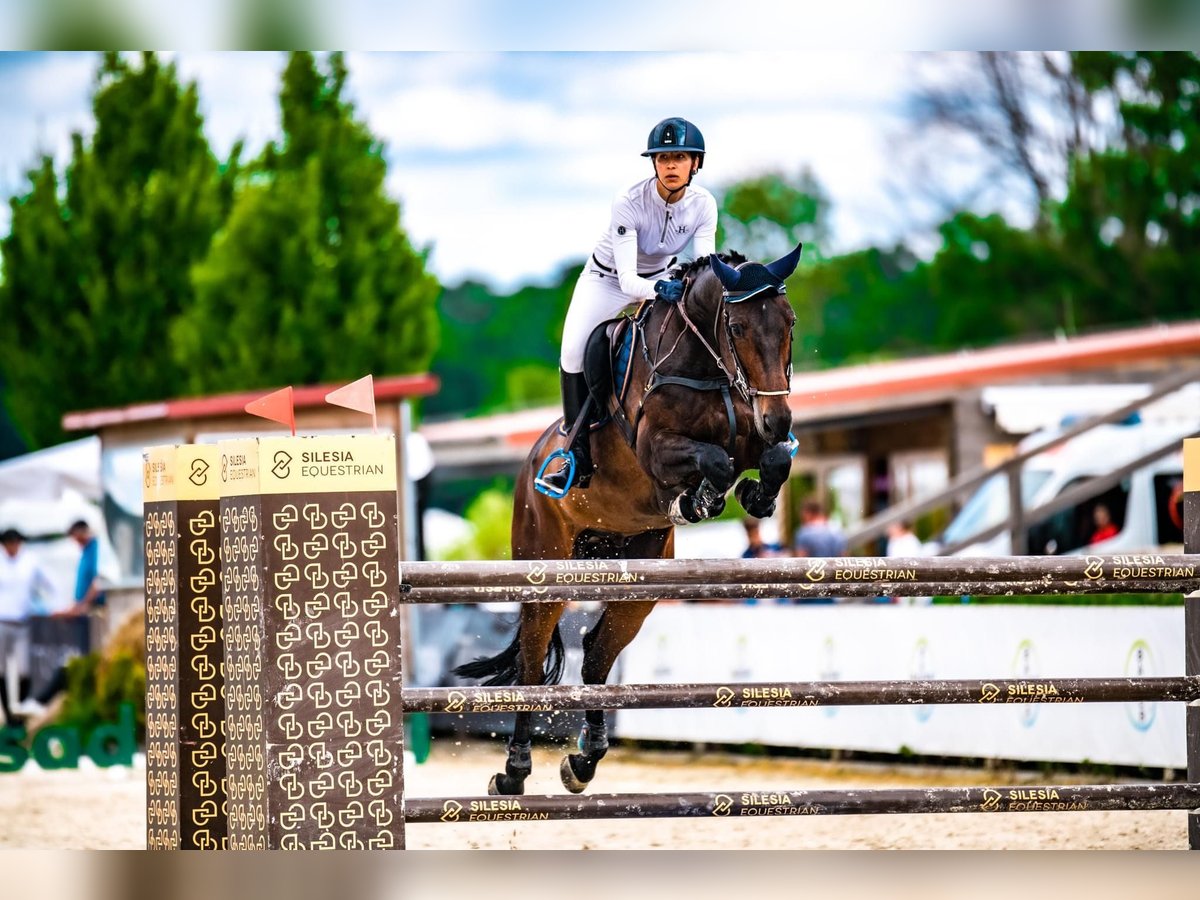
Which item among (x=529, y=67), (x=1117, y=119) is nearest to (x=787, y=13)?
(x=1117, y=119)

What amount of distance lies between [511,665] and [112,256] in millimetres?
19293

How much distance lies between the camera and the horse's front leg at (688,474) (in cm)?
546

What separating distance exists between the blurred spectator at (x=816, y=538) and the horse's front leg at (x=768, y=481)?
5.01 metres

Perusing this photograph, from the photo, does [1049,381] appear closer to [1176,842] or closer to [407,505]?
[407,505]

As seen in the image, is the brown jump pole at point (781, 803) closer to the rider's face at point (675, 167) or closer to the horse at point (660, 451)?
the horse at point (660, 451)

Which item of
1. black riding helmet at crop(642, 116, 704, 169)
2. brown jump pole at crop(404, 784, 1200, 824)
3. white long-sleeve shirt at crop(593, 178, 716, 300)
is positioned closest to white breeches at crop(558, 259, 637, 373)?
white long-sleeve shirt at crop(593, 178, 716, 300)

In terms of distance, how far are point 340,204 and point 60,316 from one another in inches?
188

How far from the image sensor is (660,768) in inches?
382

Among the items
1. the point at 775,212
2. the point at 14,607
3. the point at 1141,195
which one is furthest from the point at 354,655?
the point at 775,212

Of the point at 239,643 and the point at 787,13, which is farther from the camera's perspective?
the point at 787,13

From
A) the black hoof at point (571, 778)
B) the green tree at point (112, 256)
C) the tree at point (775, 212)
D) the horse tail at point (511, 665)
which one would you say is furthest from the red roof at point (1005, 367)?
the tree at point (775, 212)

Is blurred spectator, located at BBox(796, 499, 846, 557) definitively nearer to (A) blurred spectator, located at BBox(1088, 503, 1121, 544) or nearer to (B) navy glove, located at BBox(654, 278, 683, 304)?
(A) blurred spectator, located at BBox(1088, 503, 1121, 544)

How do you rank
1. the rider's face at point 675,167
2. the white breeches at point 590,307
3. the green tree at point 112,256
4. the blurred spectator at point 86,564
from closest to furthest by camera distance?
1. the rider's face at point 675,167
2. the white breeches at point 590,307
3. the blurred spectator at point 86,564
4. the green tree at point 112,256

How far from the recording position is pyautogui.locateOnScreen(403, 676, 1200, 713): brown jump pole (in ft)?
14.4
